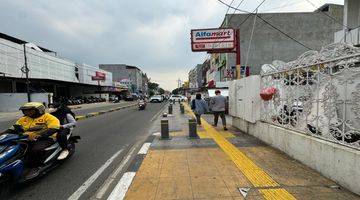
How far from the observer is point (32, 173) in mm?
5699

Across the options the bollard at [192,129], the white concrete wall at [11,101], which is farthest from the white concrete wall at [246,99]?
the white concrete wall at [11,101]

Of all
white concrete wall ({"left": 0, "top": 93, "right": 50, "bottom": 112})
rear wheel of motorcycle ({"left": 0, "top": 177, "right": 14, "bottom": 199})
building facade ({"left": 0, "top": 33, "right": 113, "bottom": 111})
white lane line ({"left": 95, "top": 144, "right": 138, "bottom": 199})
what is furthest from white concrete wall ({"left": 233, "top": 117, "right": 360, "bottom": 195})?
white concrete wall ({"left": 0, "top": 93, "right": 50, "bottom": 112})

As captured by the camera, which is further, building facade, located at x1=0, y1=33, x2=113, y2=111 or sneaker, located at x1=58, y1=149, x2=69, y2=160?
building facade, located at x1=0, y1=33, x2=113, y2=111

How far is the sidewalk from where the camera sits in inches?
200

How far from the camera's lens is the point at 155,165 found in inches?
279

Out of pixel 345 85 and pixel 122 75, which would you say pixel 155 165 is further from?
pixel 122 75

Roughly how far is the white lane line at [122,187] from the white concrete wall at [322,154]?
371cm

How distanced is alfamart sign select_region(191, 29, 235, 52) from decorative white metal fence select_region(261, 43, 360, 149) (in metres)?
13.0

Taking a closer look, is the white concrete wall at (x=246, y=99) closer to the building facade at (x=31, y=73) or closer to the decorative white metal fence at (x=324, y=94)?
the decorative white metal fence at (x=324, y=94)

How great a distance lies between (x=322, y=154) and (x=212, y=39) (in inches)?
690

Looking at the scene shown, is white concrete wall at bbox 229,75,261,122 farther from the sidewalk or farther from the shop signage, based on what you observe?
the shop signage

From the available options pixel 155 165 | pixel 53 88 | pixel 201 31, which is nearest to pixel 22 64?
pixel 53 88

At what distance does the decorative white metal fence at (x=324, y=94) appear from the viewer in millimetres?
5309

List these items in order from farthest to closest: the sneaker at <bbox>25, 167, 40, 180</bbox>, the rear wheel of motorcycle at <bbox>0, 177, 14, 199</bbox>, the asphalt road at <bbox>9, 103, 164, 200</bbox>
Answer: the sneaker at <bbox>25, 167, 40, 180</bbox> < the asphalt road at <bbox>9, 103, 164, 200</bbox> < the rear wheel of motorcycle at <bbox>0, 177, 14, 199</bbox>
